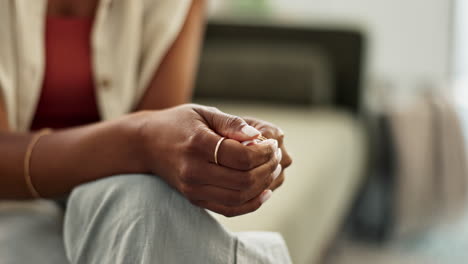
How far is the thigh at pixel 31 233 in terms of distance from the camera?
0.64 metres

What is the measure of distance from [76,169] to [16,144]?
0.27 feet

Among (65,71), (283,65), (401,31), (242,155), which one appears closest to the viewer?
(242,155)

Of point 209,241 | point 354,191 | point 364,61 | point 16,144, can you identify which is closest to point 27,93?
point 16,144

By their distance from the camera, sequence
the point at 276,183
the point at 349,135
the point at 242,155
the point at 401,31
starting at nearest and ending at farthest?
the point at 242,155
the point at 276,183
the point at 349,135
the point at 401,31

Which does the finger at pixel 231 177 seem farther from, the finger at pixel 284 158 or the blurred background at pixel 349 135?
the blurred background at pixel 349 135

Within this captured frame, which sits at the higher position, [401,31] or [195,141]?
[195,141]

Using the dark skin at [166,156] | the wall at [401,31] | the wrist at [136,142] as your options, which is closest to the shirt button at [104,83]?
the dark skin at [166,156]

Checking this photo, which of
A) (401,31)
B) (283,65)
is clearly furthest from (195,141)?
(401,31)

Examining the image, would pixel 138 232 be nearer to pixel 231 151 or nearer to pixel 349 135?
pixel 231 151

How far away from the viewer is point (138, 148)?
618 mm

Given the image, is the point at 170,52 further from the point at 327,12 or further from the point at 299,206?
the point at 327,12

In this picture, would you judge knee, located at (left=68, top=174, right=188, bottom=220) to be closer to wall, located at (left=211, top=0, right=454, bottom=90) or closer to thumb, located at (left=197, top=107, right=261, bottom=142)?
thumb, located at (left=197, top=107, right=261, bottom=142)

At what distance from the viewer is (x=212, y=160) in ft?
1.78

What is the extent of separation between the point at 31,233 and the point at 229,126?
0.28 metres
